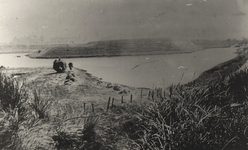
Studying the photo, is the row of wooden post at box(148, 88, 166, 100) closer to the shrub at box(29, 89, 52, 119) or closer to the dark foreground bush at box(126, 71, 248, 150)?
the dark foreground bush at box(126, 71, 248, 150)

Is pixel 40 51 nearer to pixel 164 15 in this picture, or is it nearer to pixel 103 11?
pixel 103 11

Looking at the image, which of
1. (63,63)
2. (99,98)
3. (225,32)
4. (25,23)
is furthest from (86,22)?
(225,32)

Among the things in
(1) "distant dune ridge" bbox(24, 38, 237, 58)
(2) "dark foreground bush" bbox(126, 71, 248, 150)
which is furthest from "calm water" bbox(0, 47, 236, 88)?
(2) "dark foreground bush" bbox(126, 71, 248, 150)

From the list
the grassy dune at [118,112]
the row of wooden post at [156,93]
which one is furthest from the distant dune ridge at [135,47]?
the row of wooden post at [156,93]

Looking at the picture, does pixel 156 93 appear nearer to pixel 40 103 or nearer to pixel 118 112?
pixel 118 112

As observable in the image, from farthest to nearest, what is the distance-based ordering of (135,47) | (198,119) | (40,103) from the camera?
(40,103), (135,47), (198,119)

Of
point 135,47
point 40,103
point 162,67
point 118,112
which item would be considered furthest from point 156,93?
point 40,103
